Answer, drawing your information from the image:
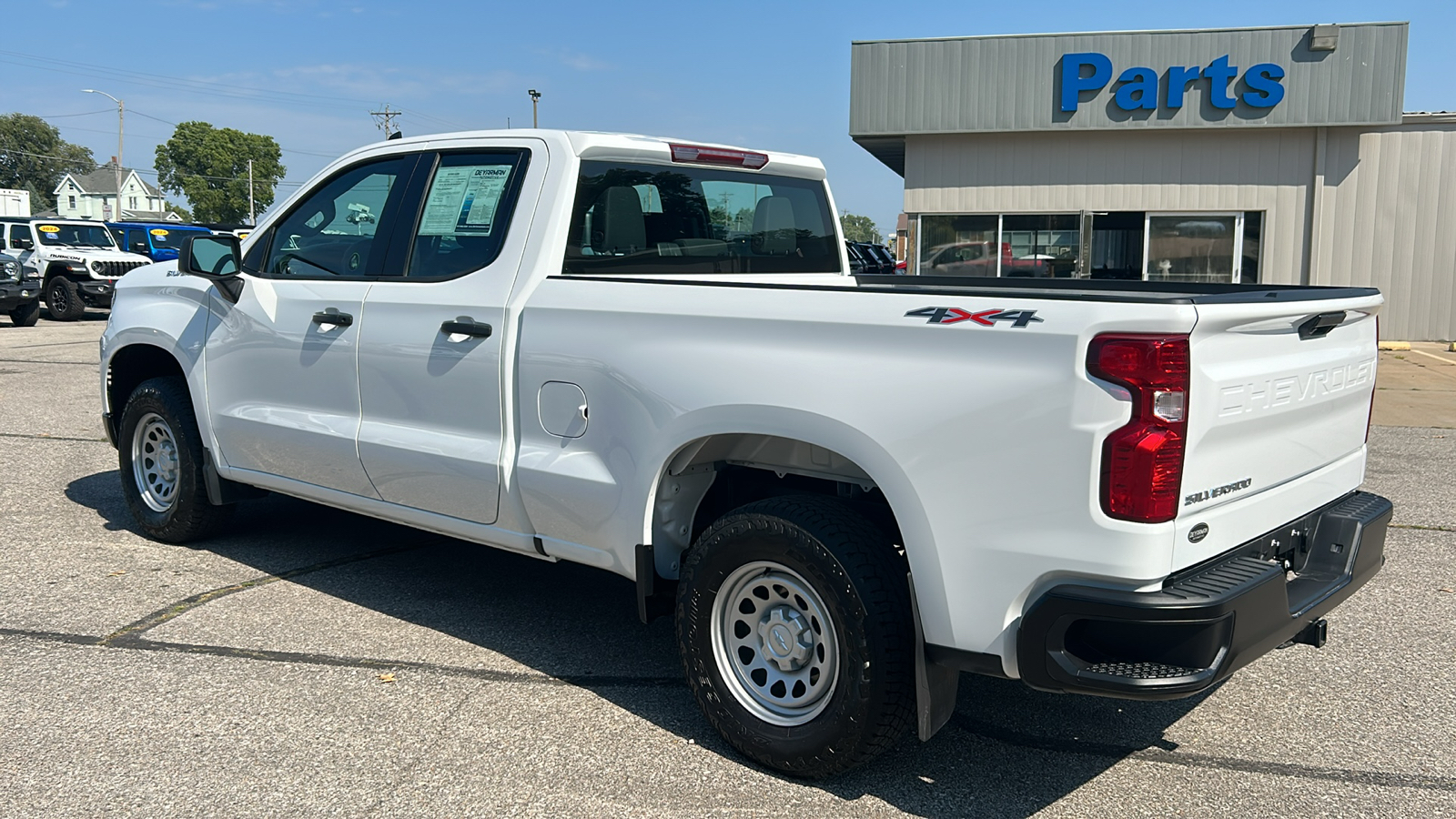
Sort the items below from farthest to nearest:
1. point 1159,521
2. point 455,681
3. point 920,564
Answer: point 455,681
point 920,564
point 1159,521

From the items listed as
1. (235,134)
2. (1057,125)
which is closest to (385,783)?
(1057,125)

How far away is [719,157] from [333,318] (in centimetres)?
174

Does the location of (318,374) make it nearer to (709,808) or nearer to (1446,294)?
(709,808)

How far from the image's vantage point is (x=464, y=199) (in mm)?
4680

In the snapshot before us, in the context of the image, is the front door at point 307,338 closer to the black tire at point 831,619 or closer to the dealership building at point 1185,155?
the black tire at point 831,619

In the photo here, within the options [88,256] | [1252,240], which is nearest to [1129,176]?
[1252,240]

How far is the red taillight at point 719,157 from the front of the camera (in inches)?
191

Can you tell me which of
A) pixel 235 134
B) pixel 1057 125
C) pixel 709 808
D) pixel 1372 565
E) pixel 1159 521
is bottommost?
pixel 709 808

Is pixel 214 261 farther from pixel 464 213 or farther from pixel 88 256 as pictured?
pixel 88 256

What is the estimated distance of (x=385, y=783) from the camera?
3.54 metres

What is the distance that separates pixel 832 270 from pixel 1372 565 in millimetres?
2668

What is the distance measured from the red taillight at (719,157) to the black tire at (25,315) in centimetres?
2105

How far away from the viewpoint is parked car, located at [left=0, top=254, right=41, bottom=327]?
21.0m

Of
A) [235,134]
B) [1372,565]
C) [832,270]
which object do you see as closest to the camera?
[1372,565]
